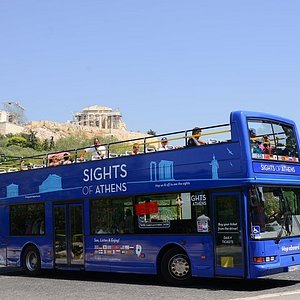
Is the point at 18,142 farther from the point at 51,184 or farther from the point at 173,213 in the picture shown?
the point at 173,213

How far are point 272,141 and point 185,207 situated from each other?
97.0 inches

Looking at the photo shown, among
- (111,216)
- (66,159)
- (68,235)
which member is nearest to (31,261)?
(68,235)

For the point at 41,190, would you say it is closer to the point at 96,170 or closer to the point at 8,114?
the point at 96,170

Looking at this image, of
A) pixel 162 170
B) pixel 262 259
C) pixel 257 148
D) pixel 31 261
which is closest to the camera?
pixel 262 259

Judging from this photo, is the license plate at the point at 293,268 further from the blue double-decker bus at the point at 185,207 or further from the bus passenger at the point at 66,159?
the bus passenger at the point at 66,159

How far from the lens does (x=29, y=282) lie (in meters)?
15.4

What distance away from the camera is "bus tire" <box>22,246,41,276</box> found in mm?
17031

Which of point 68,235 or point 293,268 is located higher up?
point 68,235

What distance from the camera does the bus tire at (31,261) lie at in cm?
1703

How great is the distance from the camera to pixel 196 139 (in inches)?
510

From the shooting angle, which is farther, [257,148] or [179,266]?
[179,266]

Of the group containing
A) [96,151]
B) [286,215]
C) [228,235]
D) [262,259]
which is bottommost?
[262,259]

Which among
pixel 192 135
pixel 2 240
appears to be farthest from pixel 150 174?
pixel 2 240

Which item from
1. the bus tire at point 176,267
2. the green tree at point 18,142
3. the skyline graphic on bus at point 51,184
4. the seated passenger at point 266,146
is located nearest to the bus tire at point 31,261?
the skyline graphic on bus at point 51,184
